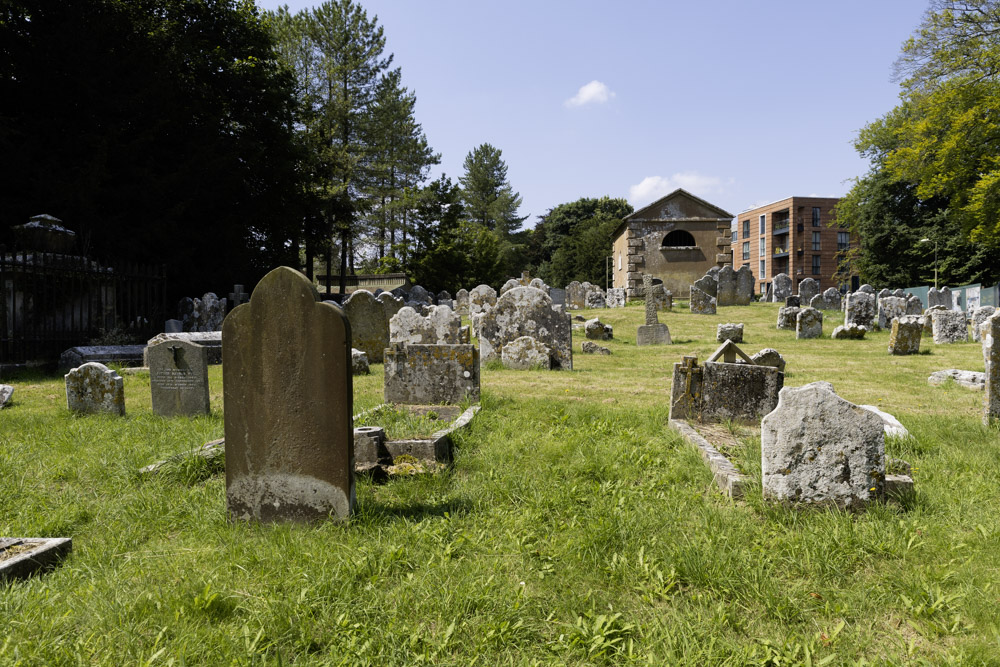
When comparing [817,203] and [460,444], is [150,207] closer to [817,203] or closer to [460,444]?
[460,444]

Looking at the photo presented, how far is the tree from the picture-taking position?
62.8 metres

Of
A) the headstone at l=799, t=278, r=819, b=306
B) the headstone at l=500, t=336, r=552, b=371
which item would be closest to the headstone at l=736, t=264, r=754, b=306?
the headstone at l=799, t=278, r=819, b=306

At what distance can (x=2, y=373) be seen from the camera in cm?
1111

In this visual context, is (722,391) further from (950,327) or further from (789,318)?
(789,318)

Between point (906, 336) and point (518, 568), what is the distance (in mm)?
13895

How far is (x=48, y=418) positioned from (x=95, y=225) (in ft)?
41.1

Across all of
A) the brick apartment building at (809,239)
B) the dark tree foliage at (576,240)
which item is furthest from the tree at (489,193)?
the brick apartment building at (809,239)

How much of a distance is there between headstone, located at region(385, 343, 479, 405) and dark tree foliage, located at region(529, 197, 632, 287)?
40178 millimetres

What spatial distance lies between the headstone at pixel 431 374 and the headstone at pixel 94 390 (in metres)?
3.34

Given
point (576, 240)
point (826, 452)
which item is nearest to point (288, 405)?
point (826, 452)

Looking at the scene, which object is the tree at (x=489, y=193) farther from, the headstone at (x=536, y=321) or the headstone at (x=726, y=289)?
the headstone at (x=536, y=321)

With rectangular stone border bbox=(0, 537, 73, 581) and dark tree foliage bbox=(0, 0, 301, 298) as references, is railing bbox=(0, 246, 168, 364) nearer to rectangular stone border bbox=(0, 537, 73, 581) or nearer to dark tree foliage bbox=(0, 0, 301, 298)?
dark tree foliage bbox=(0, 0, 301, 298)

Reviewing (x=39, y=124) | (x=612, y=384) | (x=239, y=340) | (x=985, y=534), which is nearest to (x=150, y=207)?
(x=39, y=124)

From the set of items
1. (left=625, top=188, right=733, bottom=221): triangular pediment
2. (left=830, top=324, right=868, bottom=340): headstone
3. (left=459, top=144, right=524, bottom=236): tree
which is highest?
(left=459, top=144, right=524, bottom=236): tree
